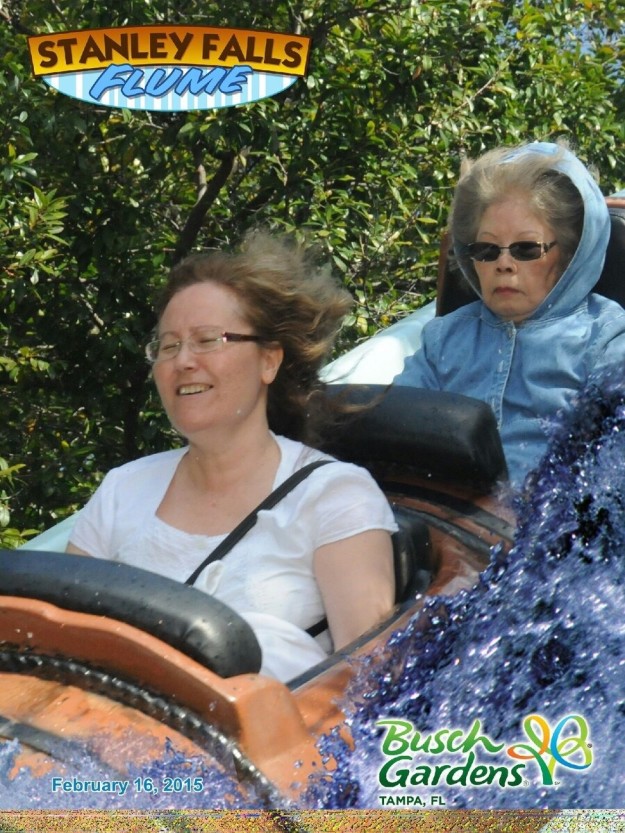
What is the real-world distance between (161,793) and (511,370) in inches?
40.7

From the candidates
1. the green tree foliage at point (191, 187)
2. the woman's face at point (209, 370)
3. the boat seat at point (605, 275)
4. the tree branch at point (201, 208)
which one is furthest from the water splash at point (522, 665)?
the tree branch at point (201, 208)

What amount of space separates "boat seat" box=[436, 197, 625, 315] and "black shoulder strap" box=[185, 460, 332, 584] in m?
0.77

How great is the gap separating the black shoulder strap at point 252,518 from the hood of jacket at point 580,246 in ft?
1.90

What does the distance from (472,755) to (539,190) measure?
3.30ft

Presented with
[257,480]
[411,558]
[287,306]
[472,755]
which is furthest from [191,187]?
[472,755]

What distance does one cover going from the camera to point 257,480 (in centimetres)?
151

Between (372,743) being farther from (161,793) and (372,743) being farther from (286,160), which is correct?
(286,160)

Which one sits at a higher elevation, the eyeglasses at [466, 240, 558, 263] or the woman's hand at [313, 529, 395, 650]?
the eyeglasses at [466, 240, 558, 263]

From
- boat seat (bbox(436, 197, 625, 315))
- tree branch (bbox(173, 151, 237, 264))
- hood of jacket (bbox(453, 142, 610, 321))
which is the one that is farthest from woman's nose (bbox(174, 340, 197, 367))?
tree branch (bbox(173, 151, 237, 264))

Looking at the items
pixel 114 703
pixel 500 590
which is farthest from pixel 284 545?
pixel 114 703

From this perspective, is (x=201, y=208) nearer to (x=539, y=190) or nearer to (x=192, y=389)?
(x=539, y=190)

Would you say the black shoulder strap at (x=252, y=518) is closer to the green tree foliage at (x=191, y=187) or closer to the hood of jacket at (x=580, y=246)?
→ the hood of jacket at (x=580, y=246)

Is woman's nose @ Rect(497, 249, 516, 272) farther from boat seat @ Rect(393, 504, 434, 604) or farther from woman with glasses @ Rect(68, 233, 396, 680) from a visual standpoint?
boat seat @ Rect(393, 504, 434, 604)

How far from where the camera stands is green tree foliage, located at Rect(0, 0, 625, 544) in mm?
2945
